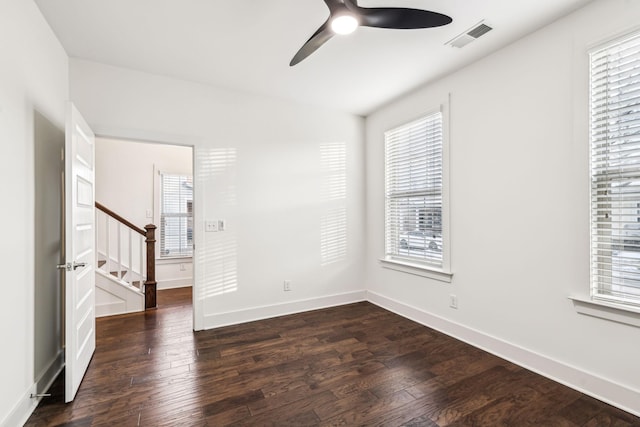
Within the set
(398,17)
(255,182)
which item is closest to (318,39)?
(398,17)

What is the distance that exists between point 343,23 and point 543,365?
8.93 feet

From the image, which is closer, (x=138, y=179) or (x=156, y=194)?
(x=138, y=179)

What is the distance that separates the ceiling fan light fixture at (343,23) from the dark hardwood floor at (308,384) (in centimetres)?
225

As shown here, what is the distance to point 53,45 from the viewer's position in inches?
90.2

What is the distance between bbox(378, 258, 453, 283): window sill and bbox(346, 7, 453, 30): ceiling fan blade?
7.23 ft

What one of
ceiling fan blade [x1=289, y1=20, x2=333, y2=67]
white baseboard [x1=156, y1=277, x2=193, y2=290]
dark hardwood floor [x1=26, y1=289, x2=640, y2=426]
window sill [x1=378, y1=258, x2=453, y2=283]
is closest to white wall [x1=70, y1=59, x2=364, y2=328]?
window sill [x1=378, y1=258, x2=453, y2=283]

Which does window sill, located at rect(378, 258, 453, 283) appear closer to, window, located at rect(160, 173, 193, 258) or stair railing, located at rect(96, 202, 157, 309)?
stair railing, located at rect(96, 202, 157, 309)

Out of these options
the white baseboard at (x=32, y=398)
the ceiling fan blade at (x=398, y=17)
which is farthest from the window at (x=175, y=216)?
the ceiling fan blade at (x=398, y=17)

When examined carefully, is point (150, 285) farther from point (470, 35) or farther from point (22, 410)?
point (470, 35)

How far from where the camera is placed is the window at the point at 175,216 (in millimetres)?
5332

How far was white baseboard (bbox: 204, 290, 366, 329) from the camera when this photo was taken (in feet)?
10.7

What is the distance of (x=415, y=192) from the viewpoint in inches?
136

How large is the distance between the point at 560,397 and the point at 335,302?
2.42 meters

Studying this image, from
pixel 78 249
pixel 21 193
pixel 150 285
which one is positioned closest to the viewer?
pixel 21 193
